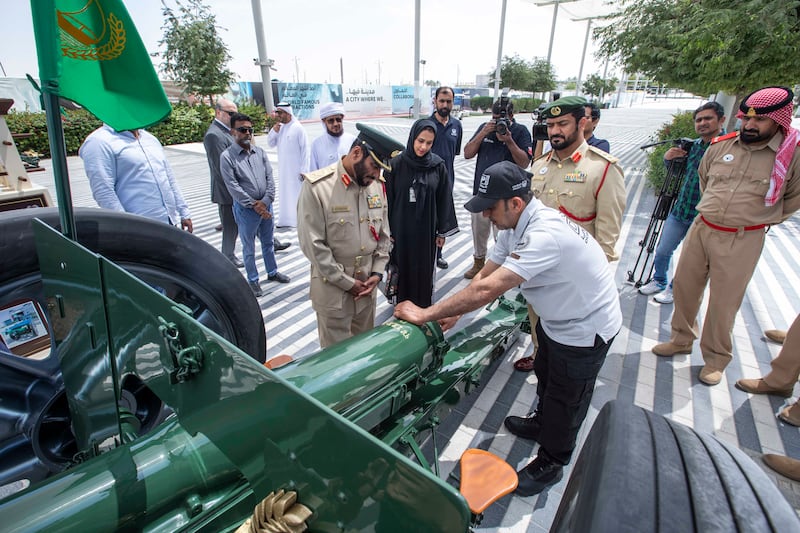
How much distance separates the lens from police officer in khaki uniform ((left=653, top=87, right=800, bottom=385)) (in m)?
2.57

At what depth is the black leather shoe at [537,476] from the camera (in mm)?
2129

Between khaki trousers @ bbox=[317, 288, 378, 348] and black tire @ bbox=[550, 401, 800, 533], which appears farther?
khaki trousers @ bbox=[317, 288, 378, 348]

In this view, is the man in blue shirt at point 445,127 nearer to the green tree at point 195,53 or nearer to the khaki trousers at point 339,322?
the khaki trousers at point 339,322

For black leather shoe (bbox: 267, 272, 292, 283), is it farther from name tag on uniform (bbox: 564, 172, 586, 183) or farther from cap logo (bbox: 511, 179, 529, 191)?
cap logo (bbox: 511, 179, 529, 191)

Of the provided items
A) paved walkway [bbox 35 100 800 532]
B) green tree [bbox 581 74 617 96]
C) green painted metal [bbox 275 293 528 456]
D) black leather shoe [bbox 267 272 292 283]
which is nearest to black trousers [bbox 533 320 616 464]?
paved walkway [bbox 35 100 800 532]

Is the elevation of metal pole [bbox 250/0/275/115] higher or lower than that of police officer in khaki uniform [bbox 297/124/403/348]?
higher

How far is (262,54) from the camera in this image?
8.06 metres

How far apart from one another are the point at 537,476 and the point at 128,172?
3469mm

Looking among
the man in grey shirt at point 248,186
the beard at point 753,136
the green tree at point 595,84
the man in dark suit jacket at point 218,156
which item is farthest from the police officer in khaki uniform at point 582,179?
the green tree at point 595,84

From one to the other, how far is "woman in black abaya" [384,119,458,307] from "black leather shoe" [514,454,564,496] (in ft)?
5.56

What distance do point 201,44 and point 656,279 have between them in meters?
19.4

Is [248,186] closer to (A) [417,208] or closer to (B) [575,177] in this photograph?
(A) [417,208]

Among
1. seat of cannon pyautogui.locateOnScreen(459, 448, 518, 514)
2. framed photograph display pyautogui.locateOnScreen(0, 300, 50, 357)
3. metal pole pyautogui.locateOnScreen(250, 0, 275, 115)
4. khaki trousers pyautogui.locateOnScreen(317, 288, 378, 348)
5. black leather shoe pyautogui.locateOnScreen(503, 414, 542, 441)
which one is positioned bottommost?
black leather shoe pyautogui.locateOnScreen(503, 414, 542, 441)

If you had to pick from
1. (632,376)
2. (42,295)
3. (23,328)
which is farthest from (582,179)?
(23,328)
